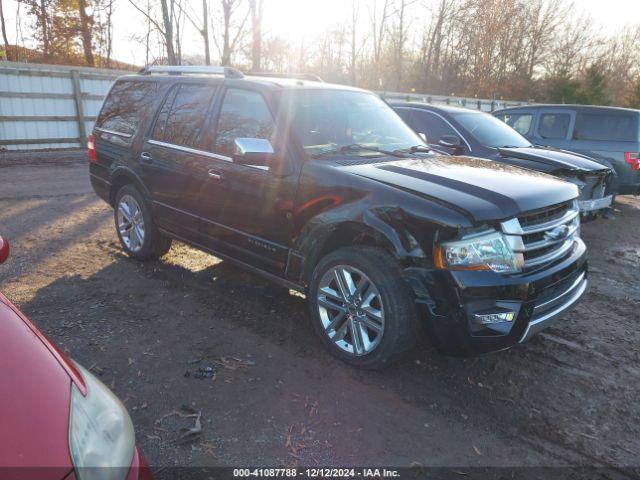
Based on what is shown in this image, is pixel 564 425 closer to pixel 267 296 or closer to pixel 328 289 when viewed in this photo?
pixel 328 289

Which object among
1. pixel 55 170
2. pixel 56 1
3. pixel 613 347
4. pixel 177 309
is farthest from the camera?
pixel 56 1

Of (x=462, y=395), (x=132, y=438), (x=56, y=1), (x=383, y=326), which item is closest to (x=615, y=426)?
(x=462, y=395)

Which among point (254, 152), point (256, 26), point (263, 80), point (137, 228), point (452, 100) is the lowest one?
point (137, 228)

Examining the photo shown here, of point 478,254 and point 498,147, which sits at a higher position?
point 498,147

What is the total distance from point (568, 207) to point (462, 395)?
158 cm

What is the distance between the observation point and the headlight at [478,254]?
9.21ft

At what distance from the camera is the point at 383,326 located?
308 centimetres

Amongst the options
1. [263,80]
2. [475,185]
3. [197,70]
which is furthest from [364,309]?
[197,70]

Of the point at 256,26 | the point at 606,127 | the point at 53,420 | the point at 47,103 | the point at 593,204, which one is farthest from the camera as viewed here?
the point at 256,26

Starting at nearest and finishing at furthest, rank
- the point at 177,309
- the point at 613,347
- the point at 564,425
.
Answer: the point at 564,425 → the point at 613,347 → the point at 177,309

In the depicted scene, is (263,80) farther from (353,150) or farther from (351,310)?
(351,310)

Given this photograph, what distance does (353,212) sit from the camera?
125 inches

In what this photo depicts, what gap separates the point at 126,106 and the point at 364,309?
371cm

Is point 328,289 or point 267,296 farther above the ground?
point 328,289
